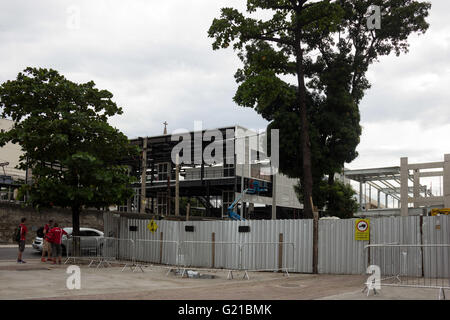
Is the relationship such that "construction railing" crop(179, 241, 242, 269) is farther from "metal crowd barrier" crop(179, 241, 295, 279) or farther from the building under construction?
the building under construction

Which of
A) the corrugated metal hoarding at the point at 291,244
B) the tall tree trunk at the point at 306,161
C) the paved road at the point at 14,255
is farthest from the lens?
the tall tree trunk at the point at 306,161

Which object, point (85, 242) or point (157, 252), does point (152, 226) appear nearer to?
point (157, 252)

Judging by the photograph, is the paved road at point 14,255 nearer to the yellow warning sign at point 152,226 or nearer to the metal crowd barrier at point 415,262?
the yellow warning sign at point 152,226

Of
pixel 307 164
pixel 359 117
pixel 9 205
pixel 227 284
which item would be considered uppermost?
pixel 359 117

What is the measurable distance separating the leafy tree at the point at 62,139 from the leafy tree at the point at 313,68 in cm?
769

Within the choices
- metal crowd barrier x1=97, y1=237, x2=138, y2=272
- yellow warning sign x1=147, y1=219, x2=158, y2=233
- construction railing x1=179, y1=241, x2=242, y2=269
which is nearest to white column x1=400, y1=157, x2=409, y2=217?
construction railing x1=179, y1=241, x2=242, y2=269

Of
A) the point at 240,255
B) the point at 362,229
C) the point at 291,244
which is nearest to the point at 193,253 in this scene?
the point at 240,255

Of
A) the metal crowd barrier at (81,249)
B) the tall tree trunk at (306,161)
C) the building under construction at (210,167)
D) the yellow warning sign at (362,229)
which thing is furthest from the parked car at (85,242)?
the building under construction at (210,167)

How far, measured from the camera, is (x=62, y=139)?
19328mm

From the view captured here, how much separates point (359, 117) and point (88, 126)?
16963 mm

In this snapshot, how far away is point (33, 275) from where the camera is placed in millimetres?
15125

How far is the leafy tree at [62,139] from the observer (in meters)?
20.0

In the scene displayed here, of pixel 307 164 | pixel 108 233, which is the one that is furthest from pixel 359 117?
pixel 108 233
